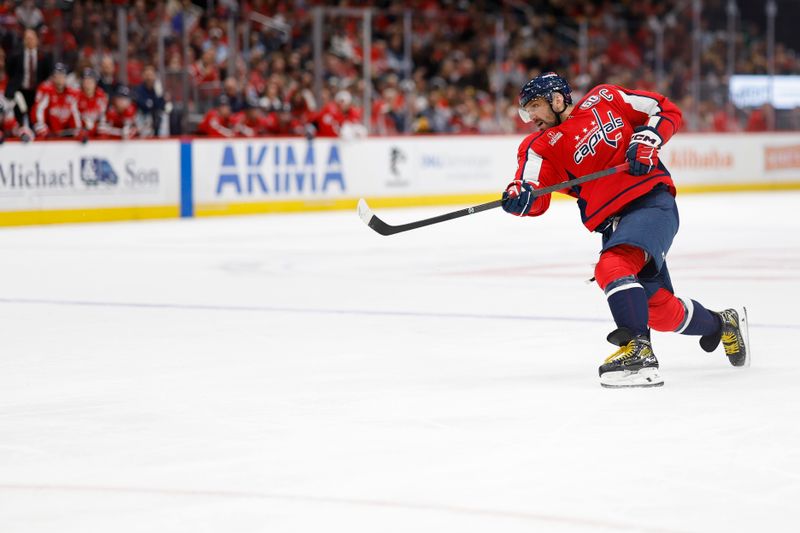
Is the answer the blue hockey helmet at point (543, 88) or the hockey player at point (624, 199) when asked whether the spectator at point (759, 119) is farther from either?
the blue hockey helmet at point (543, 88)

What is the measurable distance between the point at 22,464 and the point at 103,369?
165 cm

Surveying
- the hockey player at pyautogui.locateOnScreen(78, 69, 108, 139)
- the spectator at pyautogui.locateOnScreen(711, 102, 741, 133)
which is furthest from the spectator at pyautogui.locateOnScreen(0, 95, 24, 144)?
the spectator at pyautogui.locateOnScreen(711, 102, 741, 133)

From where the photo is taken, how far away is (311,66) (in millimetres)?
16109

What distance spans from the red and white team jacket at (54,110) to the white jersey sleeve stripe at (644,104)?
9.32 meters

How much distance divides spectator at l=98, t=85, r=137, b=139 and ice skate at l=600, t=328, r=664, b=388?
993 cm

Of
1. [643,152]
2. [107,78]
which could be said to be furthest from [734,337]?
[107,78]

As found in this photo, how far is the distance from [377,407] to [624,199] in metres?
1.22

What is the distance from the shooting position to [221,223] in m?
13.9

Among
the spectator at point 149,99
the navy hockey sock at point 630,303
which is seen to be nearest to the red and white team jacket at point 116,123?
the spectator at point 149,99

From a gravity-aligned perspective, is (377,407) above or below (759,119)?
below

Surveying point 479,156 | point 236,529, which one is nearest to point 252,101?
point 479,156

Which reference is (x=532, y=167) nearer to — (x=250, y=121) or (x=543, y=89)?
(x=543, y=89)

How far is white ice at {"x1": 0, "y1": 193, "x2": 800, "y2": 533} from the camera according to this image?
311 cm

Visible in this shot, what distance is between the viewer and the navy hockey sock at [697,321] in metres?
5.00
